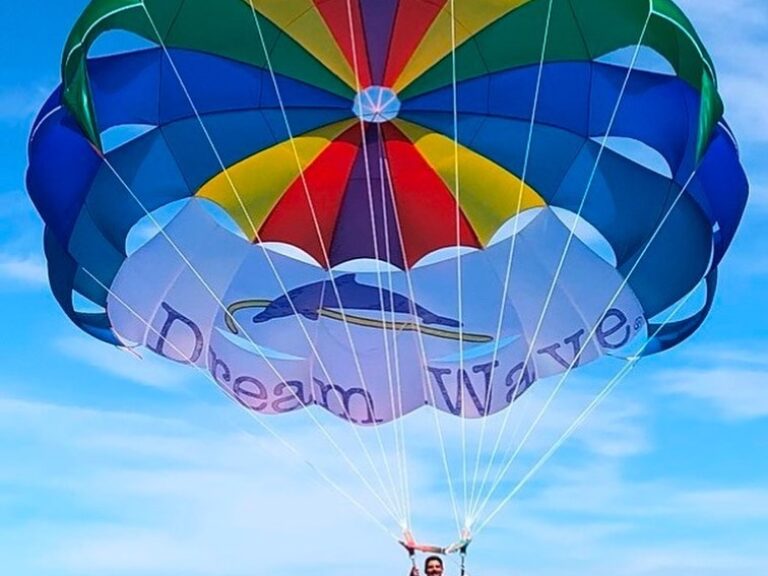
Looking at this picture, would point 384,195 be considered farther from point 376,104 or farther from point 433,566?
point 433,566

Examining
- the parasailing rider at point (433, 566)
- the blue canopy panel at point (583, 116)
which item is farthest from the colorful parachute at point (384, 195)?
the parasailing rider at point (433, 566)

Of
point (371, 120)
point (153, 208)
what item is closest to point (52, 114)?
point (153, 208)

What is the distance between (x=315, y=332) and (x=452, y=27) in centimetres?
256

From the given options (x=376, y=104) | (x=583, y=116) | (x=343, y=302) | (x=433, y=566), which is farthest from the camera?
(x=343, y=302)

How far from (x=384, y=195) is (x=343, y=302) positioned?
34.7 inches

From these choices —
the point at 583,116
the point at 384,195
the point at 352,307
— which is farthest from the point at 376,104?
the point at 352,307

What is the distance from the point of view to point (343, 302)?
406 inches

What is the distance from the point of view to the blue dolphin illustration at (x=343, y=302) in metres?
10.2

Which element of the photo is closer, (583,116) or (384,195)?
(583,116)

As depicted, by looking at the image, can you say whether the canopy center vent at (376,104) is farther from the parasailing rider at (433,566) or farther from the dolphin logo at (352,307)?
the parasailing rider at (433,566)

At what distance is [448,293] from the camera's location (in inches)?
406

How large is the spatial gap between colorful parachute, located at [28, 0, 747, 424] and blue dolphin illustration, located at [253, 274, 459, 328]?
0.06 ft

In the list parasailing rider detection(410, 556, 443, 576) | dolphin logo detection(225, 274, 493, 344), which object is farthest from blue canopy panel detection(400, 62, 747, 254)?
parasailing rider detection(410, 556, 443, 576)

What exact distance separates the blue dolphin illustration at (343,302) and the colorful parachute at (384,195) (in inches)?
0.7
